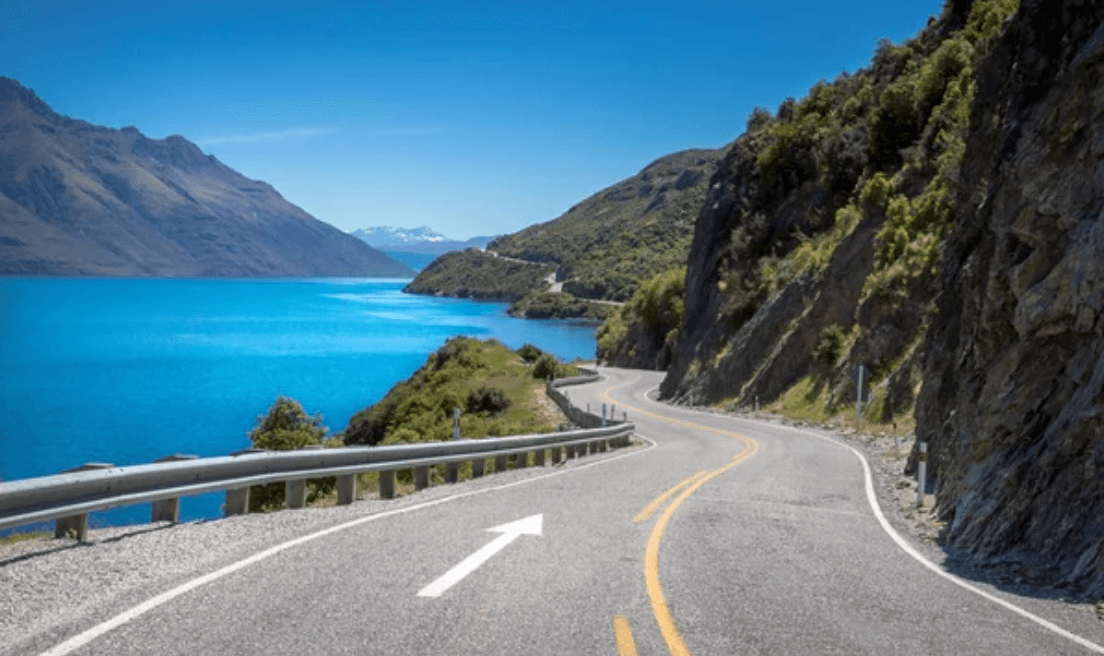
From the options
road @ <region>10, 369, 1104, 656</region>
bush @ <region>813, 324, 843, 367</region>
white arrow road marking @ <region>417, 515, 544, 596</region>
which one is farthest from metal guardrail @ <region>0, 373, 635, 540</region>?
bush @ <region>813, 324, 843, 367</region>

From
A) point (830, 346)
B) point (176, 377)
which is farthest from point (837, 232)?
point (176, 377)

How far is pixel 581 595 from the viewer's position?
7355 millimetres

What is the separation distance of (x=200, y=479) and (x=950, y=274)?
1504cm

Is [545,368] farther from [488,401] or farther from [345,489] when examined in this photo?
[345,489]

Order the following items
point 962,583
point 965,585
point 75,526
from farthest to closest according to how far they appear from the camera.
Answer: point 962,583
point 965,585
point 75,526

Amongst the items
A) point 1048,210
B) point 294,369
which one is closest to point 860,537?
point 1048,210

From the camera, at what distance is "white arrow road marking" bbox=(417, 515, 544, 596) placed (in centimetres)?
736

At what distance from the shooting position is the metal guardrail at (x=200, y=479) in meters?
7.53

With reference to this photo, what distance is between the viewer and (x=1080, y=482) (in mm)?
9805

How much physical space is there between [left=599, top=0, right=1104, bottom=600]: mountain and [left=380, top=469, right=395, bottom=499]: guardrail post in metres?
7.65

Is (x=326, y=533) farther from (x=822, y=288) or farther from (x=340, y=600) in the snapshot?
(x=822, y=288)

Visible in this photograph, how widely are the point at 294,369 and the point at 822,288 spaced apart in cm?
7877

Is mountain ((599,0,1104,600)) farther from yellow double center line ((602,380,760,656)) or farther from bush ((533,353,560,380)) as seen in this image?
bush ((533,353,560,380))

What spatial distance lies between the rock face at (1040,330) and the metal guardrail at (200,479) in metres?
7.79
